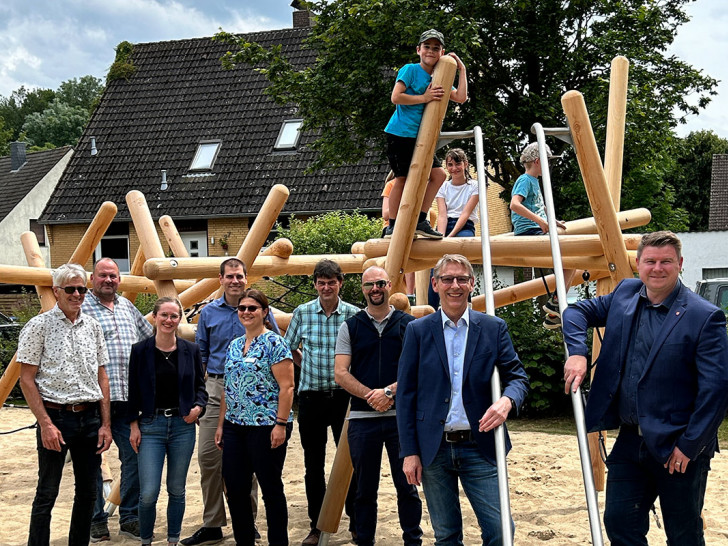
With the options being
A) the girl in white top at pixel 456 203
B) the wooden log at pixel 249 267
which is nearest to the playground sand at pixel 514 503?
the wooden log at pixel 249 267

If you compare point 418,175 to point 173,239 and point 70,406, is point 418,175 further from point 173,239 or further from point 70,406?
point 173,239

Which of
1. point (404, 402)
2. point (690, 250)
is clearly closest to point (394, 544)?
point (404, 402)

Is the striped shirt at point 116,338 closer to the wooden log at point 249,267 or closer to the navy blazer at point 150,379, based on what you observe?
the navy blazer at point 150,379

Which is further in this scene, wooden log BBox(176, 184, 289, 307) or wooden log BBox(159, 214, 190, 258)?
wooden log BBox(159, 214, 190, 258)

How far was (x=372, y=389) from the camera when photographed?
4.82 metres

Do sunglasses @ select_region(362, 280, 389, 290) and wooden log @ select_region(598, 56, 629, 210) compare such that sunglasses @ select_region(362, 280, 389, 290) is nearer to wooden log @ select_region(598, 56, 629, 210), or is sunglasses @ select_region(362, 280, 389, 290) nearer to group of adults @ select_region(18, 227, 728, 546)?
group of adults @ select_region(18, 227, 728, 546)

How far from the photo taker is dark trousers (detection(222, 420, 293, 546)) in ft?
16.1

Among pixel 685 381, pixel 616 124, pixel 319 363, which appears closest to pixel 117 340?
pixel 319 363

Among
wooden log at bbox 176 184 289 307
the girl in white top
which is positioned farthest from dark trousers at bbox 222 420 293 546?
the girl in white top

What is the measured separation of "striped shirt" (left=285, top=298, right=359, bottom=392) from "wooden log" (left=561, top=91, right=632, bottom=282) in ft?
5.19

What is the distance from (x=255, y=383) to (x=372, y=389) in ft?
2.13

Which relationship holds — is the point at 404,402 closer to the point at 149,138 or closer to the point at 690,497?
the point at 690,497

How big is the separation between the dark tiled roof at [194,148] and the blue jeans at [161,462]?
14082 millimetres

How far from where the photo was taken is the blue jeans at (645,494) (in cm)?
360
